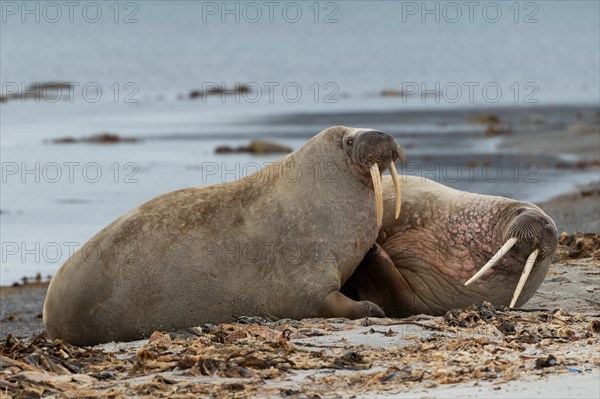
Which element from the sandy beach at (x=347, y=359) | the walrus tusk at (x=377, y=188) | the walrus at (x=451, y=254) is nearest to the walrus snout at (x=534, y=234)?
the walrus at (x=451, y=254)

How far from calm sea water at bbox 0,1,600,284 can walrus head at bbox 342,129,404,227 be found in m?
5.91

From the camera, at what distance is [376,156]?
7.91 metres

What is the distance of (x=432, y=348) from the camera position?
641 centimetres

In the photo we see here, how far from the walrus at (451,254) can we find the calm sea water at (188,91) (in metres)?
5.60

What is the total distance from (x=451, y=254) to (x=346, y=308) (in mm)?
1174

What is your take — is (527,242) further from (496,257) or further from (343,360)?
(343,360)

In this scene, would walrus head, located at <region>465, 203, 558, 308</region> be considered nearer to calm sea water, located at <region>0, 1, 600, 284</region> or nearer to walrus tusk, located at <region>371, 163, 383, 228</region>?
walrus tusk, located at <region>371, 163, 383, 228</region>

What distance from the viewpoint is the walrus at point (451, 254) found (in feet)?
26.7

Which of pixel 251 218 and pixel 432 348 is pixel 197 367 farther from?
pixel 251 218

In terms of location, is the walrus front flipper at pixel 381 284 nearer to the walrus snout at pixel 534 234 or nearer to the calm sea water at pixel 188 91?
the walrus snout at pixel 534 234

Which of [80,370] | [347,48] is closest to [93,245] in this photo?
[80,370]

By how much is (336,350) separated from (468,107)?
134 ft

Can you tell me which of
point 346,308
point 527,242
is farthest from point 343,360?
point 527,242

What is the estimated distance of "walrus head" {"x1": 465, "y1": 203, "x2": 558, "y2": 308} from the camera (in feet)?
26.3
